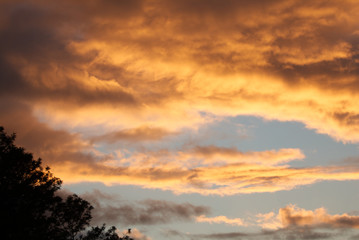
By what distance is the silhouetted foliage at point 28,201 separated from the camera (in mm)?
35281

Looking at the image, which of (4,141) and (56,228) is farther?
(56,228)

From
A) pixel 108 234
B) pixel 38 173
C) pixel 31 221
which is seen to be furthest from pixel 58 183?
pixel 108 234

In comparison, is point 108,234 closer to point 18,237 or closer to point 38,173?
point 38,173

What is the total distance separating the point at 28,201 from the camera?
125ft

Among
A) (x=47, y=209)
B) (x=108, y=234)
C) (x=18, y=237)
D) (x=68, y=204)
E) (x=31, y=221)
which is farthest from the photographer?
(x=108, y=234)

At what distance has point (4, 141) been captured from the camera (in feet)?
144

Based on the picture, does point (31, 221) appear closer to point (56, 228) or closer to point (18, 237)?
point (18, 237)

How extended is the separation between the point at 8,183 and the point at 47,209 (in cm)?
616

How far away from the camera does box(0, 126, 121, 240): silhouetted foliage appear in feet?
116

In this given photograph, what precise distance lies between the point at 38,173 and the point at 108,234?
18.5 meters

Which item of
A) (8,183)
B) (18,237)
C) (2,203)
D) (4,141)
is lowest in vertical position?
(18,237)

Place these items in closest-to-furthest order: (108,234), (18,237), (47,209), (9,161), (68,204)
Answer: (18,237), (9,161), (47,209), (68,204), (108,234)

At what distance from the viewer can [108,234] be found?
6022cm

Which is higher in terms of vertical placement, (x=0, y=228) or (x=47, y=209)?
(x=47, y=209)
